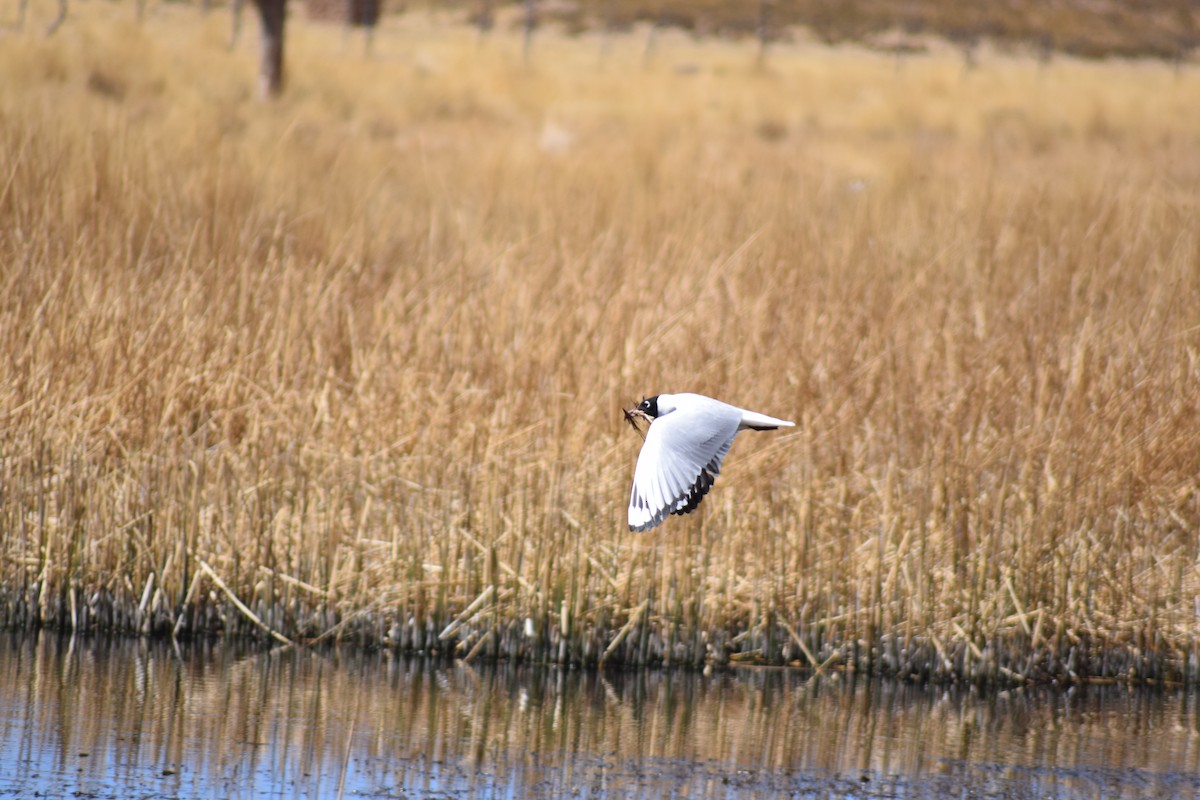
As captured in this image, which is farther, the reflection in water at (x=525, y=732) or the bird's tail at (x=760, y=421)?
the reflection in water at (x=525, y=732)

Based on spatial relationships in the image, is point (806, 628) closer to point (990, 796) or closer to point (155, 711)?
point (990, 796)

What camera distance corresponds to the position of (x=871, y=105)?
85.4ft

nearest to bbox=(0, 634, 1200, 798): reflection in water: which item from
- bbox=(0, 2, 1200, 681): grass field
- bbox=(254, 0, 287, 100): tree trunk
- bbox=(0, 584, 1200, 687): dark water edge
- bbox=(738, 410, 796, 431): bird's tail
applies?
bbox=(0, 584, 1200, 687): dark water edge

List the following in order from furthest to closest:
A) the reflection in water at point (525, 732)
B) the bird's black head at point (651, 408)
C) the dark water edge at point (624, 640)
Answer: the dark water edge at point (624, 640)
the reflection in water at point (525, 732)
the bird's black head at point (651, 408)

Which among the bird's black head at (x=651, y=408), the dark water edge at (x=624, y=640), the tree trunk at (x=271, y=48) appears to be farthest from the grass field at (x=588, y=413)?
the tree trunk at (x=271, y=48)

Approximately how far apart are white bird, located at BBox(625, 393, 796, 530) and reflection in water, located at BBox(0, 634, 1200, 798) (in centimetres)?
122

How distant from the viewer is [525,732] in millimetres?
4855

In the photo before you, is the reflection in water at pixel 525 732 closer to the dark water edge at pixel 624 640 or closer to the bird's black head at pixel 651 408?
the dark water edge at pixel 624 640

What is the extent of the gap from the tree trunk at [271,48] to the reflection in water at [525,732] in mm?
15364

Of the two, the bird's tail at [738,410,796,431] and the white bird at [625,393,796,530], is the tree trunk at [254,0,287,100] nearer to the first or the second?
the white bird at [625,393,796,530]

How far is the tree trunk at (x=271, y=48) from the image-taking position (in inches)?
784

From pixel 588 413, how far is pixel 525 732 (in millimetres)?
1632

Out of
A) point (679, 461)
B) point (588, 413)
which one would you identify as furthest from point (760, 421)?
point (588, 413)

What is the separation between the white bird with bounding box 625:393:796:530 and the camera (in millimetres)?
3289
